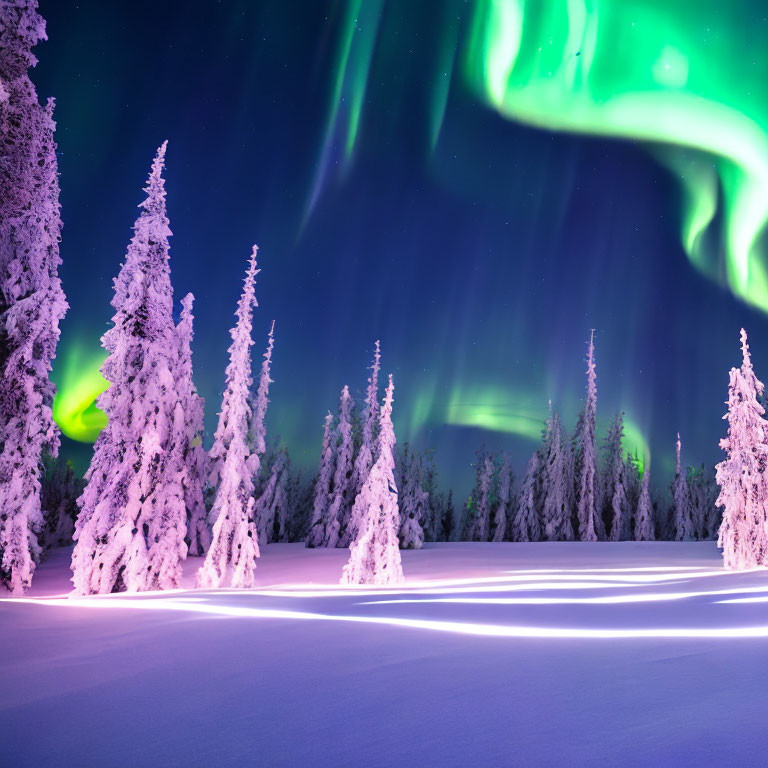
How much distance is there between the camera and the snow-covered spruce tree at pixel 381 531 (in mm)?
21922

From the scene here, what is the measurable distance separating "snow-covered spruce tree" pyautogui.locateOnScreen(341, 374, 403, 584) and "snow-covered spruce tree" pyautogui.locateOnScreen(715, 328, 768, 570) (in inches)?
580

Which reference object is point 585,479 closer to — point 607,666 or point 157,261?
point 157,261

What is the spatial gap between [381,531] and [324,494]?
19447 mm

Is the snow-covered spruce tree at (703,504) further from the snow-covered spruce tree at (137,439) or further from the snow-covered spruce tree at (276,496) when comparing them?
the snow-covered spruce tree at (137,439)

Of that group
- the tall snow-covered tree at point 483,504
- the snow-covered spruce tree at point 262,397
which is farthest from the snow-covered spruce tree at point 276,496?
the tall snow-covered tree at point 483,504

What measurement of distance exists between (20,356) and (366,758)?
62.8ft

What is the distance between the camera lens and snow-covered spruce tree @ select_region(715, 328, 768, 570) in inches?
990

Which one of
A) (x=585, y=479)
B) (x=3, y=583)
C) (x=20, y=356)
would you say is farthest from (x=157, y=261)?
(x=585, y=479)

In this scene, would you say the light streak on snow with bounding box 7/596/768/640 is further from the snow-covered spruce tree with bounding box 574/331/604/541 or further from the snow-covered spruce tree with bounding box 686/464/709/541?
the snow-covered spruce tree with bounding box 686/464/709/541

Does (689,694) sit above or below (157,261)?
below

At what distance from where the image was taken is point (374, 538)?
888 inches

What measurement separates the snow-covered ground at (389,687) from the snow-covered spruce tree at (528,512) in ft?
155

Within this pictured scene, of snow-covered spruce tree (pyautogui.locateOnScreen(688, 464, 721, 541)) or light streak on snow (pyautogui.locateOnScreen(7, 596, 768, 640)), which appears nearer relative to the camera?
light streak on snow (pyautogui.locateOnScreen(7, 596, 768, 640))

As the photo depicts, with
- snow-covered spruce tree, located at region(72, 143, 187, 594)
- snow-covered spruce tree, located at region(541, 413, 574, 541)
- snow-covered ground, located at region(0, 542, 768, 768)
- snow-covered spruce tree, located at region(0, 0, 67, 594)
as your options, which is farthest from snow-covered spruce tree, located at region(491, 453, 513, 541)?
snow-covered ground, located at region(0, 542, 768, 768)
